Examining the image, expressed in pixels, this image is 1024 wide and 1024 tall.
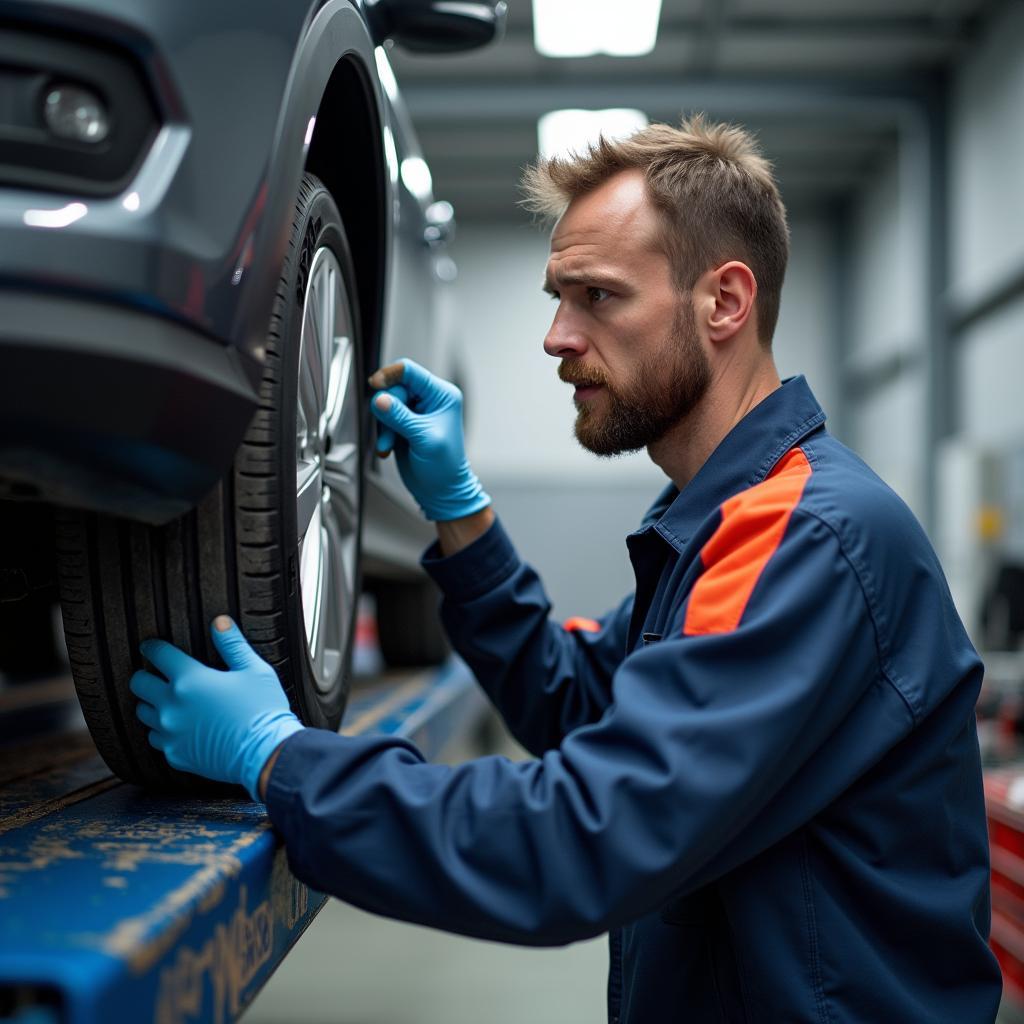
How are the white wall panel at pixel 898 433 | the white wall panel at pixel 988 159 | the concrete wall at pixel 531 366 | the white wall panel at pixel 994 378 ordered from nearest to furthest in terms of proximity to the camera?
the white wall panel at pixel 988 159 → the white wall panel at pixel 994 378 → the white wall panel at pixel 898 433 → the concrete wall at pixel 531 366

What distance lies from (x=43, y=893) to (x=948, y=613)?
2.84ft

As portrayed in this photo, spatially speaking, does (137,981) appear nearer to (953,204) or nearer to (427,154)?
(953,204)

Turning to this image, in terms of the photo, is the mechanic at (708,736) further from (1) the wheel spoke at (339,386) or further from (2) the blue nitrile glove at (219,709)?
(1) the wheel spoke at (339,386)

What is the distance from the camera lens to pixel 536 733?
66.4 inches

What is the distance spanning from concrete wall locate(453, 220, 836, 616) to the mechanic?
8.45 meters

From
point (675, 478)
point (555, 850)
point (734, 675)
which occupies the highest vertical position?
point (675, 478)

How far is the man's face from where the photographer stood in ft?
4.45

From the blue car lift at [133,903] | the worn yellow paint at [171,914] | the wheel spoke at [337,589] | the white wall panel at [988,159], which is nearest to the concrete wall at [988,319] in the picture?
the white wall panel at [988,159]

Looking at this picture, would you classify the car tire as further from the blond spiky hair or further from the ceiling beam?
the ceiling beam

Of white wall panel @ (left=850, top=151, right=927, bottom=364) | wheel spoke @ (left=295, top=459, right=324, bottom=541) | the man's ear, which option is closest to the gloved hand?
wheel spoke @ (left=295, top=459, right=324, bottom=541)

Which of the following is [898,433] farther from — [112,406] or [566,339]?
[112,406]

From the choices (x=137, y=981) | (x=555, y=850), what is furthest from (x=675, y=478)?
(x=137, y=981)

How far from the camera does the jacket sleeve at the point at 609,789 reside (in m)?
0.92

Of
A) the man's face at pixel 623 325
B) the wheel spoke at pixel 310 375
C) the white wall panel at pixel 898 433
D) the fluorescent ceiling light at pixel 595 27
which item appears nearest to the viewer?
the wheel spoke at pixel 310 375
